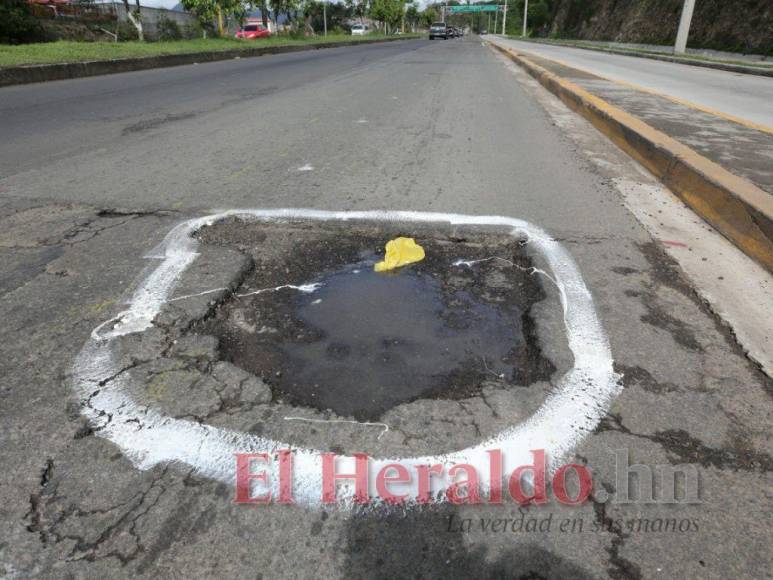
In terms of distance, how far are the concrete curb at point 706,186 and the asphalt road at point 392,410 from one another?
0.44ft

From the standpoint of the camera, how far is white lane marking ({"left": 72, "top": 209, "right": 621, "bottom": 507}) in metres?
1.44

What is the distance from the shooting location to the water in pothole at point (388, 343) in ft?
5.80

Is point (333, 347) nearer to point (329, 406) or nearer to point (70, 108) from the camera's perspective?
point (329, 406)

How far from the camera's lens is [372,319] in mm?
2230

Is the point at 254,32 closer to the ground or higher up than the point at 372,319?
higher up

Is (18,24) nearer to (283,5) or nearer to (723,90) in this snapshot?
(283,5)

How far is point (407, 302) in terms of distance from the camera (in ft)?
7.78

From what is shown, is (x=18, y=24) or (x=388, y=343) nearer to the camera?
(x=388, y=343)

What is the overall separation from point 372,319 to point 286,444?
0.82 meters

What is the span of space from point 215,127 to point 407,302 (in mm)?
4740

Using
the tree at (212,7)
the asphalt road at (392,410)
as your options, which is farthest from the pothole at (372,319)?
the tree at (212,7)

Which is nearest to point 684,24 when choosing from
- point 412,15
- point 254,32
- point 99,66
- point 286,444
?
point 99,66

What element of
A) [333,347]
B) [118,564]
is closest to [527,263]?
[333,347]

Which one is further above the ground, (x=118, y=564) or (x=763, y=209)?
(x=763, y=209)
